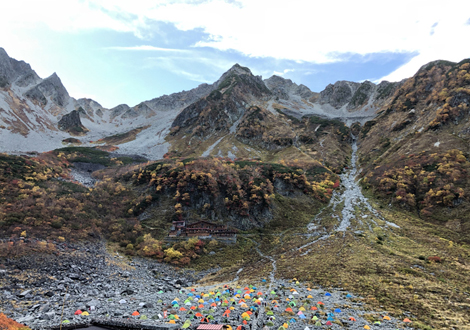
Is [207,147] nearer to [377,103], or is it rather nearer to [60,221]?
[60,221]

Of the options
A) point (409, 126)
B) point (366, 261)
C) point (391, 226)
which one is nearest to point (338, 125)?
point (409, 126)

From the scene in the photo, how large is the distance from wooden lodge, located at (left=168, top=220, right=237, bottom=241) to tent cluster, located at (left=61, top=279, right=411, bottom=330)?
769 inches

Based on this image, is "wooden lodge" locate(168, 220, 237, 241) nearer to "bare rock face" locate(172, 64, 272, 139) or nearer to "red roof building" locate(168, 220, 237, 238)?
"red roof building" locate(168, 220, 237, 238)

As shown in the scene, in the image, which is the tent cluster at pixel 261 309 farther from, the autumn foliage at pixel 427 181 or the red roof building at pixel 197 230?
the autumn foliage at pixel 427 181

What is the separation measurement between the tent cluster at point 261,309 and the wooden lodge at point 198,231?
64.0 feet

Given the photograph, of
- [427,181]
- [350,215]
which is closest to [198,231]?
[350,215]

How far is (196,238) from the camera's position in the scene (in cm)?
4119

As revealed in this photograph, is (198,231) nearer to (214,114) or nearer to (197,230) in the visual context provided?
(197,230)

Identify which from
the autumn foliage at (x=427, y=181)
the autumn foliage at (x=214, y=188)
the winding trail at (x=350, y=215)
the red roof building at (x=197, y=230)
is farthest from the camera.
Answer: the autumn foliage at (x=214, y=188)

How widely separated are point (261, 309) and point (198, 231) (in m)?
27.4

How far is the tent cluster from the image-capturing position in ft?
53.3

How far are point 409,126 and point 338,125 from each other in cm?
4935

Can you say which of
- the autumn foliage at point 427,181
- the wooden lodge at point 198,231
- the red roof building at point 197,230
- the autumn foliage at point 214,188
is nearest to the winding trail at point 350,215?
the autumn foliage at point 214,188

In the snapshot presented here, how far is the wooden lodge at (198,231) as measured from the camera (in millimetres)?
43256
